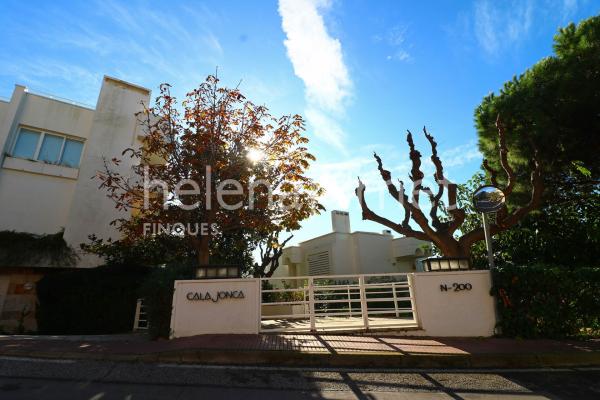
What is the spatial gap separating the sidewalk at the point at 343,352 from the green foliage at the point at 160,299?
24.0 inches

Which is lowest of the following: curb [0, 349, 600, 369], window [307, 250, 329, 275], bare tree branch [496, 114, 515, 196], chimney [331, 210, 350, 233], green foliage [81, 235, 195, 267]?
curb [0, 349, 600, 369]

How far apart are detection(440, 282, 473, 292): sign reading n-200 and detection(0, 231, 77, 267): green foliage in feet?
40.7

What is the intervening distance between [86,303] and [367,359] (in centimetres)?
852

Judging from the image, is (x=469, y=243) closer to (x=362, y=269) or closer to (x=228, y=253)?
(x=228, y=253)

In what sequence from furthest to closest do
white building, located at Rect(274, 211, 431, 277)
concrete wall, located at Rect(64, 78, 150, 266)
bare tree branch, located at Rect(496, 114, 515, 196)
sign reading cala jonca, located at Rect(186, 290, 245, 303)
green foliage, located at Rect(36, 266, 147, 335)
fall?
white building, located at Rect(274, 211, 431, 277) → concrete wall, located at Rect(64, 78, 150, 266) → green foliage, located at Rect(36, 266, 147, 335) → bare tree branch, located at Rect(496, 114, 515, 196) → sign reading cala jonca, located at Rect(186, 290, 245, 303)

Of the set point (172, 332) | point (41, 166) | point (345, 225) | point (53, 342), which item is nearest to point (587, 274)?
point (172, 332)

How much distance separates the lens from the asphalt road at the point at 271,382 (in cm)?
404

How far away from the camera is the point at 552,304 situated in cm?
662

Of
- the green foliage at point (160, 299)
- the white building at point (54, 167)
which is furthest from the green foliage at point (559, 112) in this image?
→ the white building at point (54, 167)

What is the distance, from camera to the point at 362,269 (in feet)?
65.8

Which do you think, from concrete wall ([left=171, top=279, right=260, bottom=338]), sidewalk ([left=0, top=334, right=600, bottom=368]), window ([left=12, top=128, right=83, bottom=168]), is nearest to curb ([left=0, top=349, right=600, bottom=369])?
sidewalk ([left=0, top=334, right=600, bottom=368])

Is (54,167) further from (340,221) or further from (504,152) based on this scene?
(504,152)

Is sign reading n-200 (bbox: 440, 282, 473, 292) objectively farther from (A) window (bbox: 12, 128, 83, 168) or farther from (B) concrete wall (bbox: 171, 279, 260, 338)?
(A) window (bbox: 12, 128, 83, 168)

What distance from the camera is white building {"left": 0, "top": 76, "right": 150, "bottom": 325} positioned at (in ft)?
41.1
